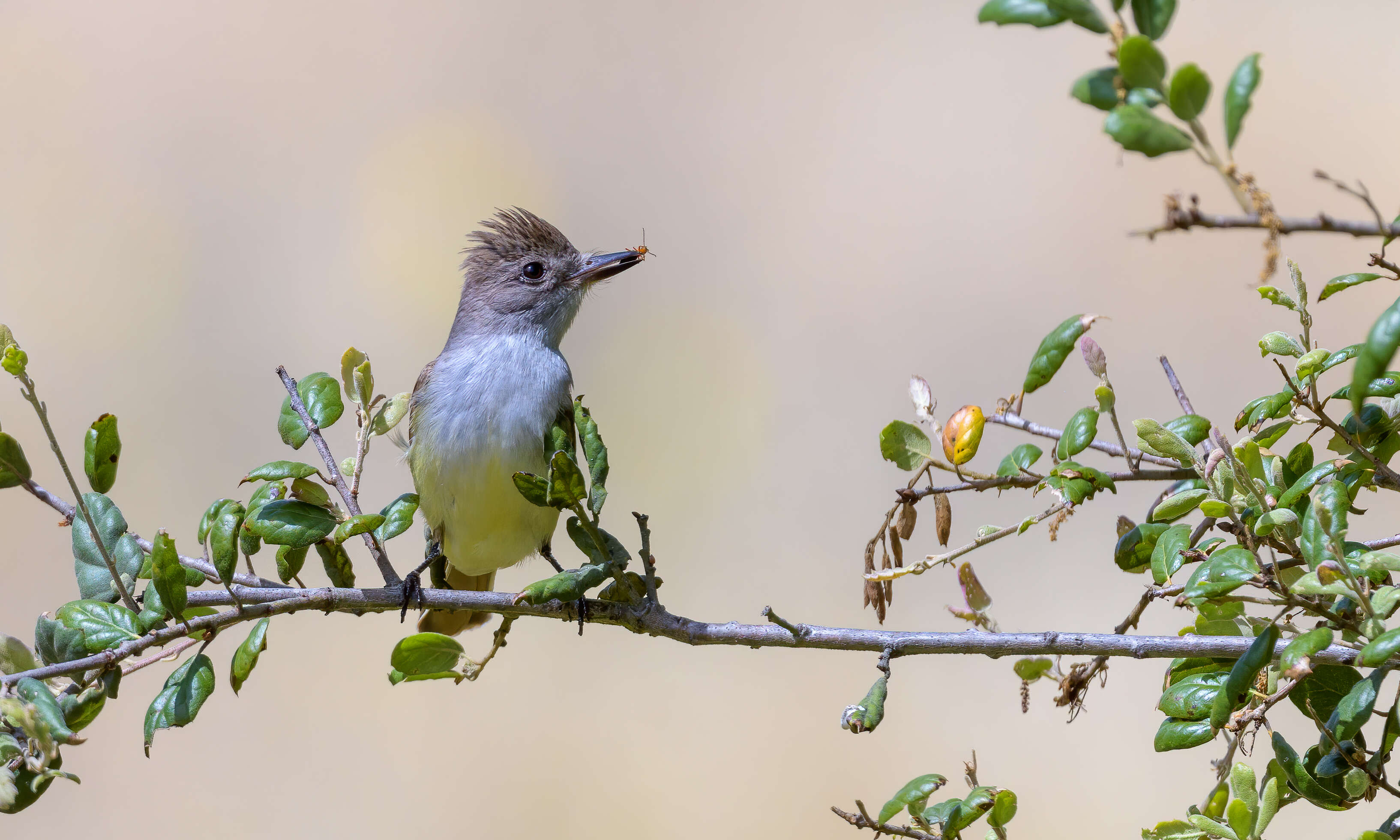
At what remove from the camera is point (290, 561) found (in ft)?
4.98

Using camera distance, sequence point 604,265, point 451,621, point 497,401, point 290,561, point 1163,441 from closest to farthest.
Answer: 1. point 1163,441
2. point 290,561
3. point 497,401
4. point 451,621
5. point 604,265

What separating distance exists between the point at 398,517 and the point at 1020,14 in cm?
110

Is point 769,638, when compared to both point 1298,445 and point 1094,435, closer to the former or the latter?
point 1094,435

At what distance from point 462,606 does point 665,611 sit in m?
0.30

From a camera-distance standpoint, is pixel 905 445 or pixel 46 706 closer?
pixel 46 706

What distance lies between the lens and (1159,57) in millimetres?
827

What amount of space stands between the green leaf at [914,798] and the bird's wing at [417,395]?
1596mm

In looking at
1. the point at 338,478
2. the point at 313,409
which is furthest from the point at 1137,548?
the point at 313,409

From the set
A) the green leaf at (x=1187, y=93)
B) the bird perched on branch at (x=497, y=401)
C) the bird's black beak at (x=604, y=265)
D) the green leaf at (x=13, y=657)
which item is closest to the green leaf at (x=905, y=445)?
the green leaf at (x=1187, y=93)

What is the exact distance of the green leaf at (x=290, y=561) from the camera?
4.95 ft

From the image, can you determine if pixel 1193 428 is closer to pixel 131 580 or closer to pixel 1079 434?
pixel 1079 434

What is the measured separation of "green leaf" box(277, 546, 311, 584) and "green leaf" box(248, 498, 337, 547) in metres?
0.01

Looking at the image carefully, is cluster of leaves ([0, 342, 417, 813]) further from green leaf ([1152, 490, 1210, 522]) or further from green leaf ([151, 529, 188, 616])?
green leaf ([1152, 490, 1210, 522])

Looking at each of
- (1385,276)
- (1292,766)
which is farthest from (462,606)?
(1385,276)
